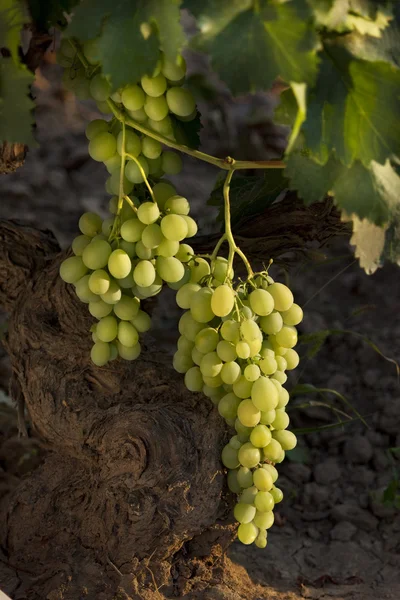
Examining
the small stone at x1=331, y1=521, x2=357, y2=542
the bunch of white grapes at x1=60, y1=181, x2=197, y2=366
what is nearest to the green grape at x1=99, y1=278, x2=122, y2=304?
the bunch of white grapes at x1=60, y1=181, x2=197, y2=366

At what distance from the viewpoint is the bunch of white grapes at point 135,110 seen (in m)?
1.01

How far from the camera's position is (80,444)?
1308mm

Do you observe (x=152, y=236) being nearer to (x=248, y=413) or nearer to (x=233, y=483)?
(x=248, y=413)

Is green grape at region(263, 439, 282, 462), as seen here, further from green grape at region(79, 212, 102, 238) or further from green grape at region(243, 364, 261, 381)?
green grape at region(79, 212, 102, 238)

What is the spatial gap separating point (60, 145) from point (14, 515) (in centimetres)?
170

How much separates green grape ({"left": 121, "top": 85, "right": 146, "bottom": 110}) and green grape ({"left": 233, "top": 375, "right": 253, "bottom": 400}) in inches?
16.0

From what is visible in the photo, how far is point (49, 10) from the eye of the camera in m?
1.04

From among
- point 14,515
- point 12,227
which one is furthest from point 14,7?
point 14,515

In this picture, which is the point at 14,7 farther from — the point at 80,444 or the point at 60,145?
the point at 60,145

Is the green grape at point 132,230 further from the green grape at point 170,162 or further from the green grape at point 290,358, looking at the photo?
the green grape at point 290,358

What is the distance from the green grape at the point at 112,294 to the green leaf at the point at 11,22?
1.14ft

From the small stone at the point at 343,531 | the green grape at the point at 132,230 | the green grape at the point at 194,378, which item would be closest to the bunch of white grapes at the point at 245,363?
the green grape at the point at 194,378

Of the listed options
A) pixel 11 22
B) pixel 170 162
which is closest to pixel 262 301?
pixel 170 162

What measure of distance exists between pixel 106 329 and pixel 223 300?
215 millimetres
